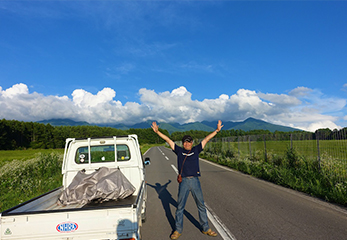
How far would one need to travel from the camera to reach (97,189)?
4215mm

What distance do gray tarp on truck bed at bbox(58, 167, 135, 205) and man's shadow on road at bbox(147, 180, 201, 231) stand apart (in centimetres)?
139

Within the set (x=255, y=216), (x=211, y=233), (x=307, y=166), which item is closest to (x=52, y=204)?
(x=211, y=233)

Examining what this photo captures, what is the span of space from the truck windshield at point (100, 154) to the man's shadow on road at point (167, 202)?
70.8 inches

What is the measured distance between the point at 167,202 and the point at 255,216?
2.68m

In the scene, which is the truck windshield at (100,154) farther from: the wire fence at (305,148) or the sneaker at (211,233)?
the wire fence at (305,148)

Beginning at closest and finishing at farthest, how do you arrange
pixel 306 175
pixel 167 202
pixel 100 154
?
pixel 100 154 → pixel 167 202 → pixel 306 175

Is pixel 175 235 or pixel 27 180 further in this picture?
pixel 27 180

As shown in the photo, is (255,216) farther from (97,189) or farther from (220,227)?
(97,189)

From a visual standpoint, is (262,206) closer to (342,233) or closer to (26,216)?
(342,233)

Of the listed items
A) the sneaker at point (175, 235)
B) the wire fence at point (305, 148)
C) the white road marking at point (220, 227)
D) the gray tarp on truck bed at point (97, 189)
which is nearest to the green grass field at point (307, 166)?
the wire fence at point (305, 148)

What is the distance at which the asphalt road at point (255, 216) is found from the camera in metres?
4.15

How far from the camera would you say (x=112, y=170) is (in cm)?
487

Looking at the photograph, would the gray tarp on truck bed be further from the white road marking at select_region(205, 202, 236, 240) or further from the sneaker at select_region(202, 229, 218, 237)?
the white road marking at select_region(205, 202, 236, 240)

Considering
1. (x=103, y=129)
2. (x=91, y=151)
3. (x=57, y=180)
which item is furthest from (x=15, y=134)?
(x=91, y=151)
